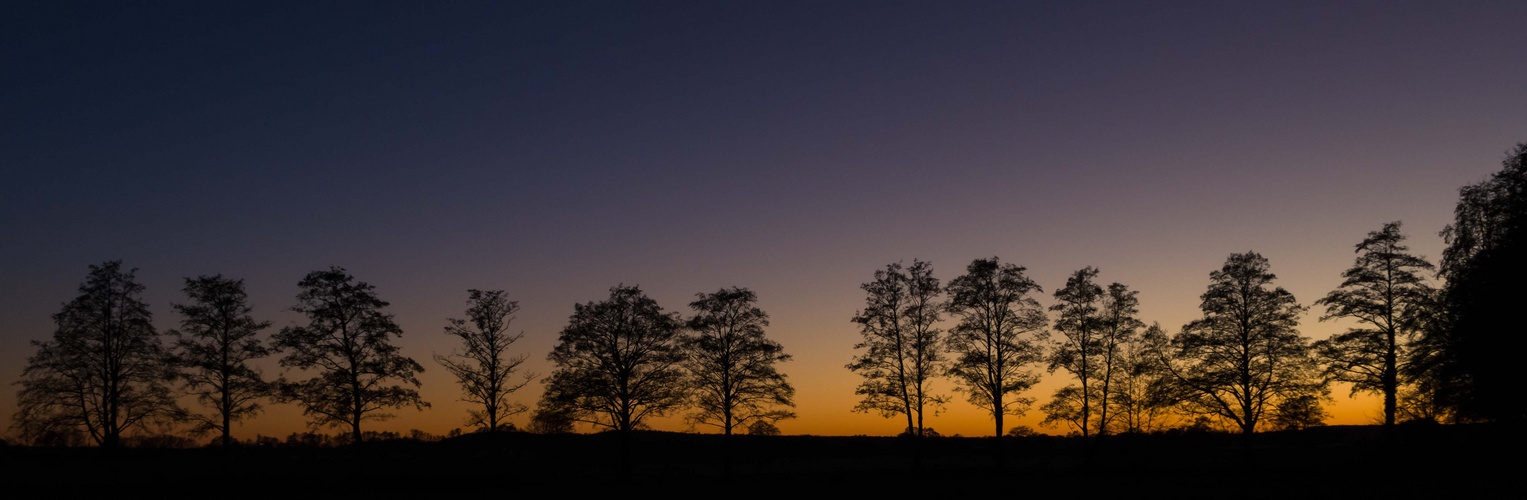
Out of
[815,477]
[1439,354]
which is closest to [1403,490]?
[1439,354]

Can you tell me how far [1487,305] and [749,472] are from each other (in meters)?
37.9

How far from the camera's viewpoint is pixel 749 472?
174 feet

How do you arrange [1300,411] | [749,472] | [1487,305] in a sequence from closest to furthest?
[1487,305]
[1300,411]
[749,472]

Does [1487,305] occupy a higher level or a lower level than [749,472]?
higher

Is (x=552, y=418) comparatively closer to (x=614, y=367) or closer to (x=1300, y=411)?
(x=614, y=367)

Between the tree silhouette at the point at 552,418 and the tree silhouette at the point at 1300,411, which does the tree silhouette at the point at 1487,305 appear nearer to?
the tree silhouette at the point at 1300,411

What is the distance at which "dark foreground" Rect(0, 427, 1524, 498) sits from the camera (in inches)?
1361

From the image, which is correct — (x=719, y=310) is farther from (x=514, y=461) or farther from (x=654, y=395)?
(x=514, y=461)

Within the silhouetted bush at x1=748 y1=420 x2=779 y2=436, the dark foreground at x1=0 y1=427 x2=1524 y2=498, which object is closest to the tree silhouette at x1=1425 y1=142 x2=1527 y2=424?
the dark foreground at x1=0 y1=427 x2=1524 y2=498

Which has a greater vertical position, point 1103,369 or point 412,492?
point 1103,369

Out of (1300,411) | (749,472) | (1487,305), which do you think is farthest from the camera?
(749,472)

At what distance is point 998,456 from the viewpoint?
47.1 metres

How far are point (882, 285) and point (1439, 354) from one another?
1046 inches

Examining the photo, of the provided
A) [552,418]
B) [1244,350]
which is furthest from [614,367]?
[1244,350]
